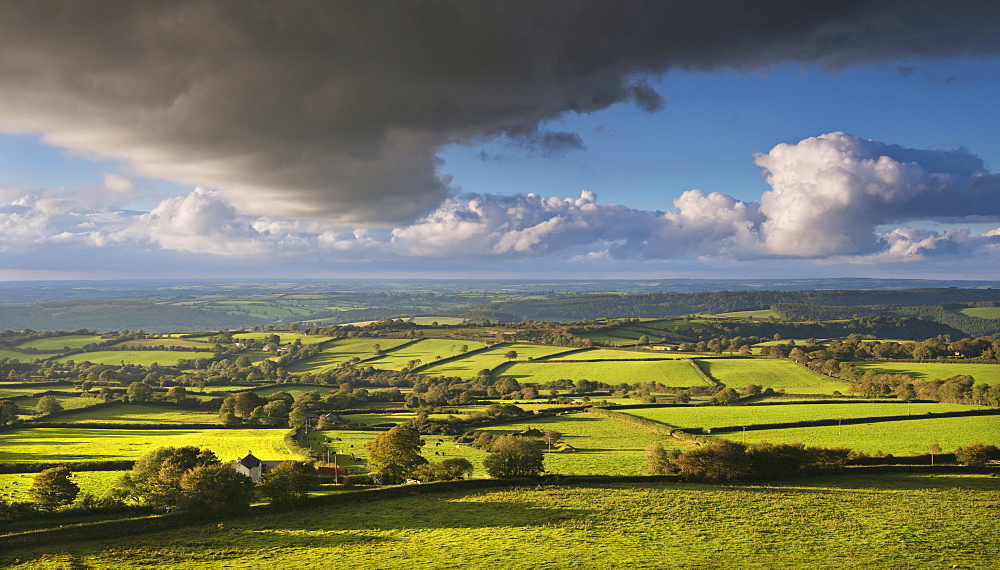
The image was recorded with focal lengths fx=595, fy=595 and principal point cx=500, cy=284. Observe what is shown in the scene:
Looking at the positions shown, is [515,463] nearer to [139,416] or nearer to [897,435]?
[897,435]

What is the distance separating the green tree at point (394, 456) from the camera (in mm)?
49094

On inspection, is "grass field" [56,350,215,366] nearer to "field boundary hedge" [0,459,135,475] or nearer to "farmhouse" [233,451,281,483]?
"field boundary hedge" [0,459,135,475]

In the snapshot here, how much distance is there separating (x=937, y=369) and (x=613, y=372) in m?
56.6

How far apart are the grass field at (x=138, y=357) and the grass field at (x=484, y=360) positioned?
68226mm

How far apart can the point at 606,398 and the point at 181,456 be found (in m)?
69.6

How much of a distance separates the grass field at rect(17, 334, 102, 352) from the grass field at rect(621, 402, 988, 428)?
164884 mm

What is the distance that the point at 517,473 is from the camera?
48.0m

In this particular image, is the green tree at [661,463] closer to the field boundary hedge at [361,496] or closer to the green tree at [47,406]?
the field boundary hedge at [361,496]

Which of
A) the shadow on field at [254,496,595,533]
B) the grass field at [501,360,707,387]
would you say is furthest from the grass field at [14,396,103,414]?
the grass field at [501,360,707,387]

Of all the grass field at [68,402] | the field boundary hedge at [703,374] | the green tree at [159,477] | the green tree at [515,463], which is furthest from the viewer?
the field boundary hedge at [703,374]

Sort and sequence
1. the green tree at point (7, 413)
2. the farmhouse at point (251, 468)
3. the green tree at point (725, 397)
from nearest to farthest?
the farmhouse at point (251, 468), the green tree at point (7, 413), the green tree at point (725, 397)

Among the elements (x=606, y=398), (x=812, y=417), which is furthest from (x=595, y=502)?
(x=606, y=398)

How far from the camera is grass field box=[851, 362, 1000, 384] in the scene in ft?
318

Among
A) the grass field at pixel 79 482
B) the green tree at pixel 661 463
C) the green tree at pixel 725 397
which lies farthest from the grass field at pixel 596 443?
the grass field at pixel 79 482
